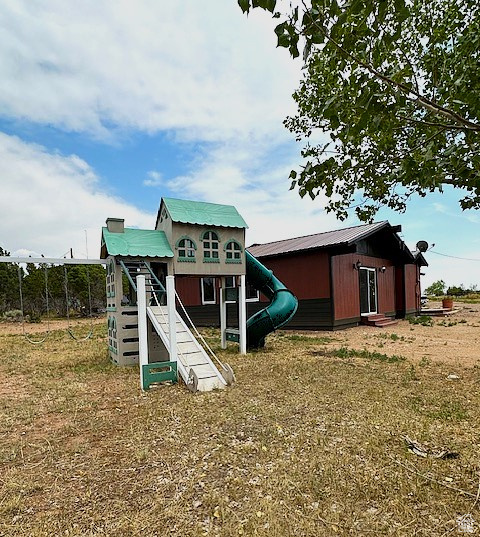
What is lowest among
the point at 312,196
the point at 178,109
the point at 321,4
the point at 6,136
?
the point at 312,196

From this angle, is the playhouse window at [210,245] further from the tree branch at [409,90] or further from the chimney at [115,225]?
the tree branch at [409,90]

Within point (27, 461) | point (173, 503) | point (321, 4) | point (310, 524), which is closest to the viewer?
point (321, 4)

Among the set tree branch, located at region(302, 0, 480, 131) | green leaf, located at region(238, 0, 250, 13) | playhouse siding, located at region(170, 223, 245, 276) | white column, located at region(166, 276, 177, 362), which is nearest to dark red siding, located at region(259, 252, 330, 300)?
playhouse siding, located at region(170, 223, 245, 276)

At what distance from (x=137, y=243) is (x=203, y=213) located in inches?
64.5

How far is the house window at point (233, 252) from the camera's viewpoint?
838cm

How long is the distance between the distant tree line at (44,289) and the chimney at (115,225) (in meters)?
15.2

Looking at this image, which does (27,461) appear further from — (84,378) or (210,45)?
(210,45)

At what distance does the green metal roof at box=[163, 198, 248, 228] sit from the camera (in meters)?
7.92

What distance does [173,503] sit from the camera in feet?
8.30

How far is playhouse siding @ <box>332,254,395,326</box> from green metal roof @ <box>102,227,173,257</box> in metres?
7.21

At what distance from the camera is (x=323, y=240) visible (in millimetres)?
13961

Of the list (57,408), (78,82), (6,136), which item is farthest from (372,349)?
(6,136)

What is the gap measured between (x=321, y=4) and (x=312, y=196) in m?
1.09

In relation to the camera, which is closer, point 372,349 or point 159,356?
point 159,356
